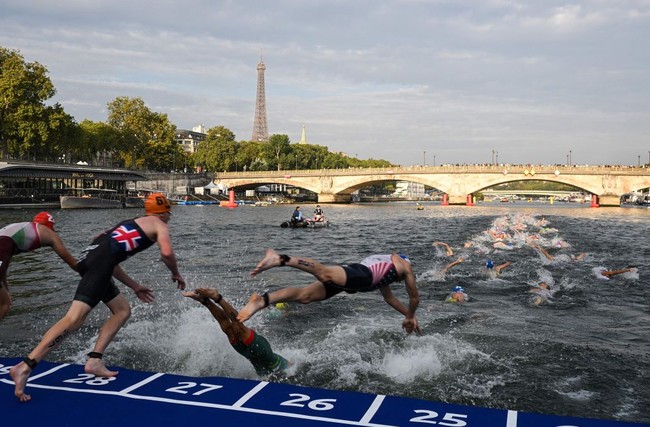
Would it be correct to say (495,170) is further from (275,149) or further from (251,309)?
(251,309)

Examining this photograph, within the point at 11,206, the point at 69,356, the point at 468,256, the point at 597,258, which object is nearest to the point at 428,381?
the point at 69,356

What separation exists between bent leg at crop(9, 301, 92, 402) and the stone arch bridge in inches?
3520

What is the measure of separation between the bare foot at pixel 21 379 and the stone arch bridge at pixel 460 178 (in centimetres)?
9006

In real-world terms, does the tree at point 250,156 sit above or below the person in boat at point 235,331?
above

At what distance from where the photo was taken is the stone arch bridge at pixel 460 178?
8744 centimetres

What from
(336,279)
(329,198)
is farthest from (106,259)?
(329,198)

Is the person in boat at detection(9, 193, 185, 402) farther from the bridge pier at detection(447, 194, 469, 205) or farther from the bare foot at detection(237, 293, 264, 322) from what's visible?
the bridge pier at detection(447, 194, 469, 205)

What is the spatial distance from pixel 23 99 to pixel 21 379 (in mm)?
71188

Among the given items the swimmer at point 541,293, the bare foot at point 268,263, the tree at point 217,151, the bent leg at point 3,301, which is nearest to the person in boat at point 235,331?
the bare foot at point 268,263

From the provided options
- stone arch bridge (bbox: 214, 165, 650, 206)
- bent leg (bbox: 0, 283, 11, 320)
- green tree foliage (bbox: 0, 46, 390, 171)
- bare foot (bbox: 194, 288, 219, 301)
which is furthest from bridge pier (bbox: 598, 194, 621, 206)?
bent leg (bbox: 0, 283, 11, 320)

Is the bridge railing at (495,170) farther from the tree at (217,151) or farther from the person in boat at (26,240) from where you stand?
the person in boat at (26,240)

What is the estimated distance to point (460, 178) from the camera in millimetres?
98125

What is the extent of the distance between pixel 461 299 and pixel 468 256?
1083 centimetres

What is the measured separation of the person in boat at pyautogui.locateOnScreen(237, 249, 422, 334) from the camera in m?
7.18
